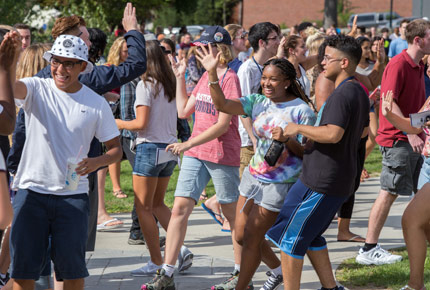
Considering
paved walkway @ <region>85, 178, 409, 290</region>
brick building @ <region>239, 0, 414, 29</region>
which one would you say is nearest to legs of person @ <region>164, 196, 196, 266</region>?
paved walkway @ <region>85, 178, 409, 290</region>

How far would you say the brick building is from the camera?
219 feet

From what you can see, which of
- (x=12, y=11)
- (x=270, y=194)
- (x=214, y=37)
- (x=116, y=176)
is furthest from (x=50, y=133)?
(x=12, y=11)

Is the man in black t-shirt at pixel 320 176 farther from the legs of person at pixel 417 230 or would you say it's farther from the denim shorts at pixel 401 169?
the denim shorts at pixel 401 169

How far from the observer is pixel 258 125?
523 cm

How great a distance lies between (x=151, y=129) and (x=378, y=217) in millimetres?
2249

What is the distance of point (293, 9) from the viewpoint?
6900cm

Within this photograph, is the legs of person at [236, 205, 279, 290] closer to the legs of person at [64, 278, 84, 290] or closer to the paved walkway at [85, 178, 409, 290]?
the paved walkway at [85, 178, 409, 290]

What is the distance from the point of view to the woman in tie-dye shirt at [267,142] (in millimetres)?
5160

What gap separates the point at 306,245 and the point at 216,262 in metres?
1.87

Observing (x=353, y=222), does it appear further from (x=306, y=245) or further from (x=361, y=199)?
(x=306, y=245)

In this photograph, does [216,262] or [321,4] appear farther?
[321,4]

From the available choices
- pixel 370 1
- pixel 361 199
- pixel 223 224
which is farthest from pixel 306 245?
pixel 370 1

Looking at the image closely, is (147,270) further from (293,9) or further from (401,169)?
(293,9)

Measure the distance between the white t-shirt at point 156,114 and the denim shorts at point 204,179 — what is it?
1.41 ft
